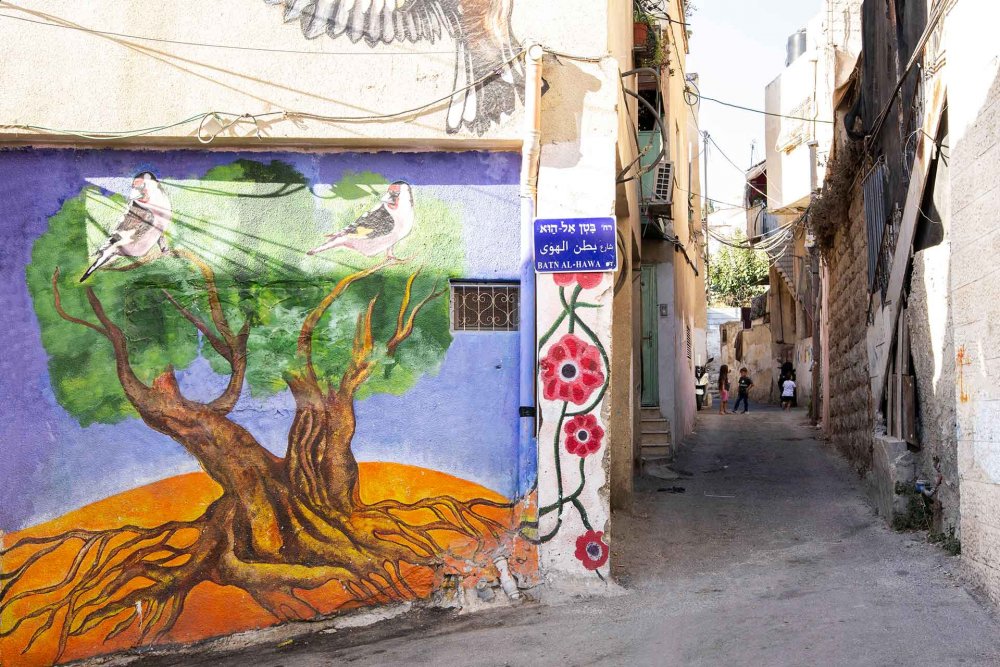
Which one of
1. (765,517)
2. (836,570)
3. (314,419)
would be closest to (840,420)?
(765,517)

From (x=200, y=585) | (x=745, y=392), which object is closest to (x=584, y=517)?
(x=200, y=585)

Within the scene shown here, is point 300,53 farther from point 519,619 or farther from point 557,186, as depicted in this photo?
point 519,619

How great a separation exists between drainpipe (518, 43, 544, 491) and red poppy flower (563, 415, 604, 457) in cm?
27

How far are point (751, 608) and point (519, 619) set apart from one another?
5.17 feet

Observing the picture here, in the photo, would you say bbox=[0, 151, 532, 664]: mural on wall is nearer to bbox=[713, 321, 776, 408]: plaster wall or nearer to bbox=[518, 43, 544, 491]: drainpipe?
bbox=[518, 43, 544, 491]: drainpipe

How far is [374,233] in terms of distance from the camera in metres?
7.21

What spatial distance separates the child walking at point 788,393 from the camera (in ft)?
81.8

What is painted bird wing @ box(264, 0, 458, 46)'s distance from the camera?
7293 mm

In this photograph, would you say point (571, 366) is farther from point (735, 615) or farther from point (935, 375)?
point (935, 375)

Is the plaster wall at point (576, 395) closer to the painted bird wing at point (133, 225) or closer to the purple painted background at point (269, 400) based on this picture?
the purple painted background at point (269, 400)

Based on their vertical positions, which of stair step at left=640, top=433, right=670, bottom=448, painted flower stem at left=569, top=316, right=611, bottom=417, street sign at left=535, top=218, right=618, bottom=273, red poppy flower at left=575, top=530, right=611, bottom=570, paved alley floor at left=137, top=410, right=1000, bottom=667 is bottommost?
paved alley floor at left=137, top=410, right=1000, bottom=667

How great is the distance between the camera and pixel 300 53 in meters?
7.30

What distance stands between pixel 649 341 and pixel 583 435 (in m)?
8.43

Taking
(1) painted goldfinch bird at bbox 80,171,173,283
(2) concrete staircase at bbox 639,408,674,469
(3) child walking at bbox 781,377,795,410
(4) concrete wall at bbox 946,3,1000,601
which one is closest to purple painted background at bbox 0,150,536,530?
(1) painted goldfinch bird at bbox 80,171,173,283
